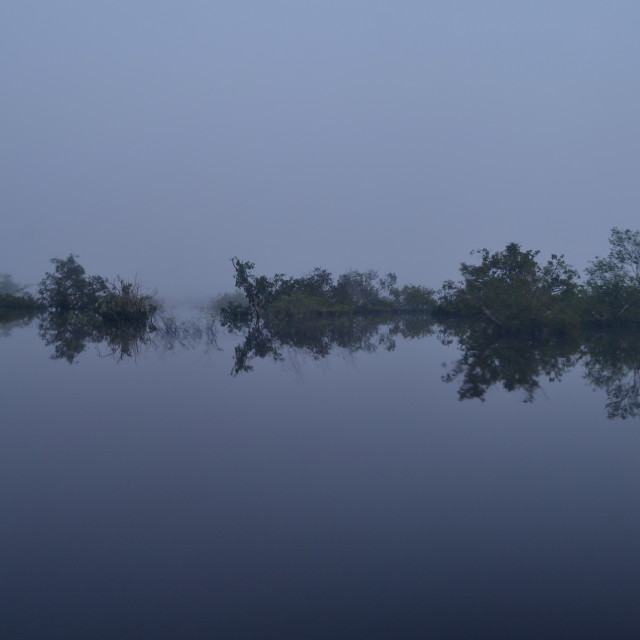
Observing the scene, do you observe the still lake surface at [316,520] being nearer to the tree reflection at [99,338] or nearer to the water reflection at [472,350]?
the water reflection at [472,350]

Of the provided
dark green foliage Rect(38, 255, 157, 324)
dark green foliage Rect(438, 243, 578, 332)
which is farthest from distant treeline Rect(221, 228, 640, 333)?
dark green foliage Rect(38, 255, 157, 324)

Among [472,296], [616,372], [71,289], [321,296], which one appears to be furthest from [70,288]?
[616,372]

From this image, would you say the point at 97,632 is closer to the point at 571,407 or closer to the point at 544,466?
the point at 544,466

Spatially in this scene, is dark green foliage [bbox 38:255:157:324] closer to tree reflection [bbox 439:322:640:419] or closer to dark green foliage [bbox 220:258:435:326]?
dark green foliage [bbox 220:258:435:326]

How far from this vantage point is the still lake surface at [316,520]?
11.0ft

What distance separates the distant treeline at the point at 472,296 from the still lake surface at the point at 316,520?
13397 millimetres

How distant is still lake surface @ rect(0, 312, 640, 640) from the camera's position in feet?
11.0

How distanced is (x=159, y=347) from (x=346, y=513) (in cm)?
1300

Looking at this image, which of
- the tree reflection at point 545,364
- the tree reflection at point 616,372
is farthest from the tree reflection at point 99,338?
the tree reflection at point 616,372

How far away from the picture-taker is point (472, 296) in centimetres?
2248

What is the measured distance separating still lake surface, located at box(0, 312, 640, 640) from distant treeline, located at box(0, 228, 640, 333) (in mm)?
13397

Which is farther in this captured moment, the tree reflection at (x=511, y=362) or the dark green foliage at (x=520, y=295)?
the dark green foliage at (x=520, y=295)

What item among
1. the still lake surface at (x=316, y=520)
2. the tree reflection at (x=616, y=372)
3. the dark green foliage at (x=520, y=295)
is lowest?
the still lake surface at (x=316, y=520)

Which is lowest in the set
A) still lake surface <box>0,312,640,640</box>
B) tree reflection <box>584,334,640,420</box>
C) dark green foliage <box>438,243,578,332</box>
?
still lake surface <box>0,312,640,640</box>
